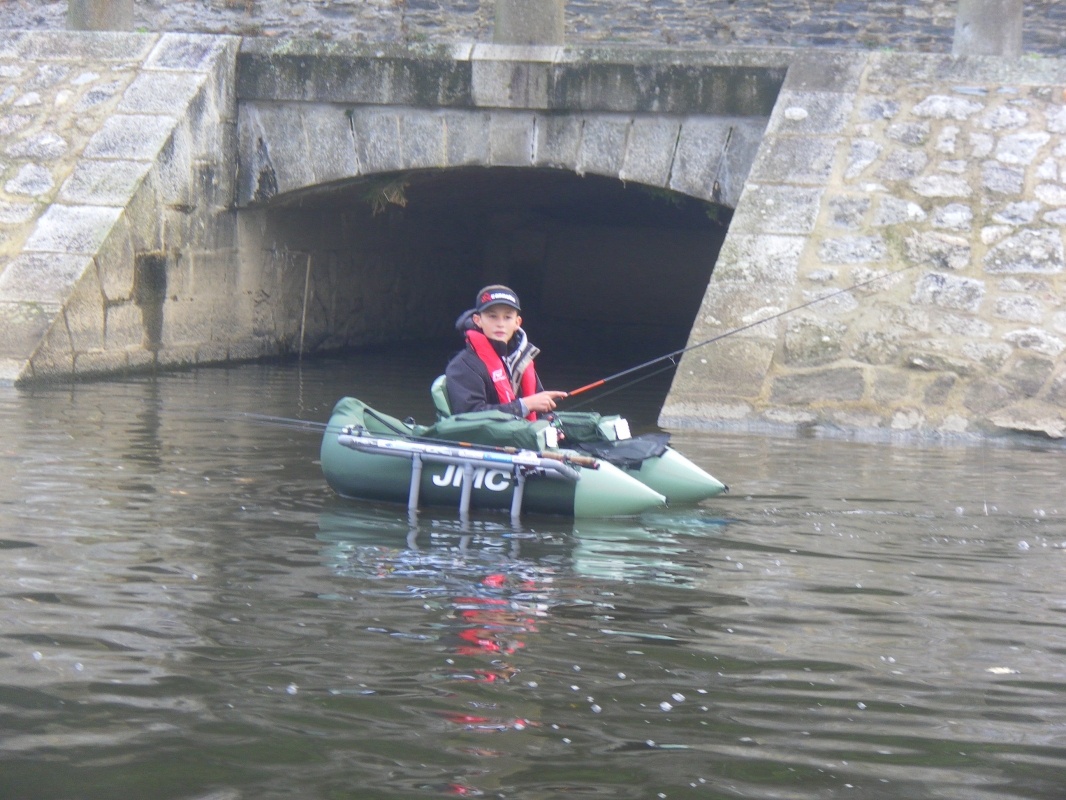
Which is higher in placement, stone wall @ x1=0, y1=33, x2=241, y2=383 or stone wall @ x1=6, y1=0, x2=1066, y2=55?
stone wall @ x1=6, y1=0, x2=1066, y2=55

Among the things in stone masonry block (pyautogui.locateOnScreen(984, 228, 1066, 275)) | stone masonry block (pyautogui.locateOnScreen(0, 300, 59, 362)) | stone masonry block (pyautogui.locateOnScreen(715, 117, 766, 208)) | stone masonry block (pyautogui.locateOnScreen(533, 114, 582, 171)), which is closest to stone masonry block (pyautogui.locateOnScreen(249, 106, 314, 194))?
stone masonry block (pyautogui.locateOnScreen(533, 114, 582, 171))

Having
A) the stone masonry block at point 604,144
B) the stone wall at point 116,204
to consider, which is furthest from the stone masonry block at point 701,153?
the stone wall at point 116,204

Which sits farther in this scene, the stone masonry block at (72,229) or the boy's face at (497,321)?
the stone masonry block at (72,229)

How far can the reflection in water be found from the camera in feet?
10.6

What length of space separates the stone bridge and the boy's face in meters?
2.48

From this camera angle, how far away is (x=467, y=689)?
371cm

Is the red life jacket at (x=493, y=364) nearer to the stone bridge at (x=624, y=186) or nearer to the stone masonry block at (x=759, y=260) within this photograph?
the stone bridge at (x=624, y=186)

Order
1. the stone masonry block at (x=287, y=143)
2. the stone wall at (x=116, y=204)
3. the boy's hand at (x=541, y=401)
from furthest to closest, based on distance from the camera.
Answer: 1. the stone masonry block at (x=287, y=143)
2. the stone wall at (x=116, y=204)
3. the boy's hand at (x=541, y=401)

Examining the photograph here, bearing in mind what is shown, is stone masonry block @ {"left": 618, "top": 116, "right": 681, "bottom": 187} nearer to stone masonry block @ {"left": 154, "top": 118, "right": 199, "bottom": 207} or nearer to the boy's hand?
stone masonry block @ {"left": 154, "top": 118, "right": 199, "bottom": 207}

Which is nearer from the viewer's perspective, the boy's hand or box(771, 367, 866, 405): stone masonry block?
the boy's hand

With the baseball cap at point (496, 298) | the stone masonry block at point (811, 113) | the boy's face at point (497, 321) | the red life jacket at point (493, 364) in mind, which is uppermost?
the stone masonry block at point (811, 113)

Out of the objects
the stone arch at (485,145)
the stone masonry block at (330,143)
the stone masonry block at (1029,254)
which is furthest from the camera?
the stone masonry block at (330,143)

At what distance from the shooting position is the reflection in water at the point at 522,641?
323 cm

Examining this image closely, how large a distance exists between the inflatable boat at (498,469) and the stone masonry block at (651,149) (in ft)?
15.2
